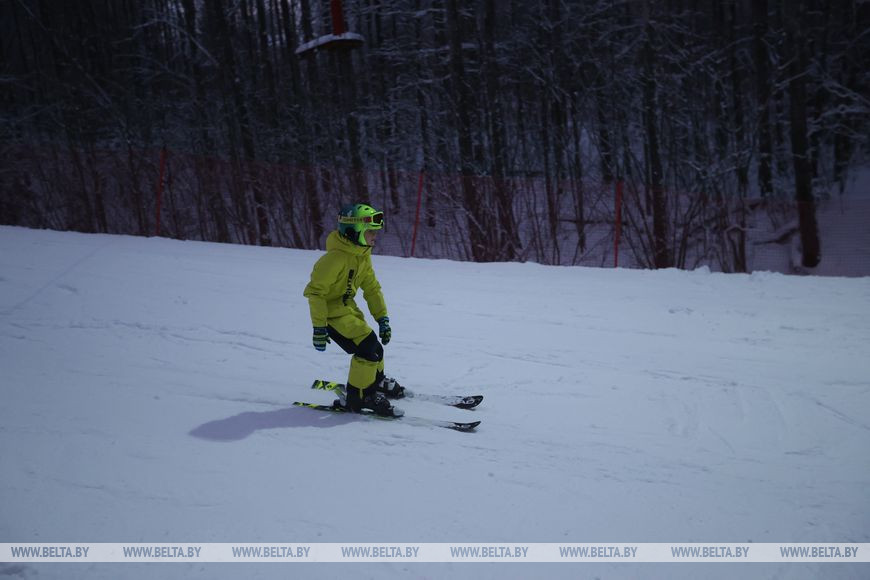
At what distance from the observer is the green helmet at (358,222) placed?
4.50m

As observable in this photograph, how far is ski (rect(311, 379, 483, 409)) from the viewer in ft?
16.3

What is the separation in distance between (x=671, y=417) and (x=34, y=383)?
5.72m

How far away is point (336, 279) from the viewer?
4504 millimetres

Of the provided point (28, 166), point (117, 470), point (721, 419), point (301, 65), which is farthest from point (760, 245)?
point (301, 65)

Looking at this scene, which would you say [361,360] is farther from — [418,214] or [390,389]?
[418,214]

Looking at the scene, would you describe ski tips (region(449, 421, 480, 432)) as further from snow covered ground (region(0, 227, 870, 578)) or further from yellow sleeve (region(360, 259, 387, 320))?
yellow sleeve (region(360, 259, 387, 320))

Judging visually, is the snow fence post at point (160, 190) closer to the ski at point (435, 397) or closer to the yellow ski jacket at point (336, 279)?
the ski at point (435, 397)

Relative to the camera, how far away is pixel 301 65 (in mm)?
28859

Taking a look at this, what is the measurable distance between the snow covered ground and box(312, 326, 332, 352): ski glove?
695 millimetres

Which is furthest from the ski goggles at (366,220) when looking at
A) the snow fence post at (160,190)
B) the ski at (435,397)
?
the snow fence post at (160,190)

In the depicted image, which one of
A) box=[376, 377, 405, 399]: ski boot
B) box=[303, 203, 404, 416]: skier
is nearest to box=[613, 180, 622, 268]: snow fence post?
box=[376, 377, 405, 399]: ski boot

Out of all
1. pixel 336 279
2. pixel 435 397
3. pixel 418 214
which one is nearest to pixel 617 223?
pixel 418 214

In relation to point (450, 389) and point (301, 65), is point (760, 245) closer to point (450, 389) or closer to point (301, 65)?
point (450, 389)

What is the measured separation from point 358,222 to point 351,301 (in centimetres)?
70
